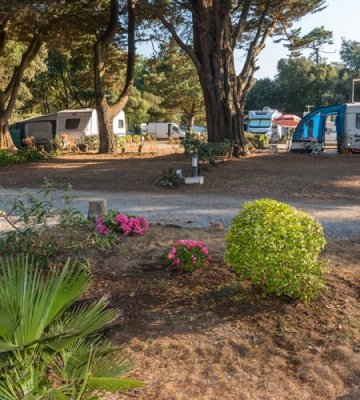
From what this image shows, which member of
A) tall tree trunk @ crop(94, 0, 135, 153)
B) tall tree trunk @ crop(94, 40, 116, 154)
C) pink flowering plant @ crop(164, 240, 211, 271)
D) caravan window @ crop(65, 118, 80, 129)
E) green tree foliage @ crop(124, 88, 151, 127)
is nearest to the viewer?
pink flowering plant @ crop(164, 240, 211, 271)

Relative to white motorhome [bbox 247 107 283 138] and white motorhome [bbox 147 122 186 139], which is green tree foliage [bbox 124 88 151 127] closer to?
white motorhome [bbox 147 122 186 139]

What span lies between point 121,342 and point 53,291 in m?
0.76

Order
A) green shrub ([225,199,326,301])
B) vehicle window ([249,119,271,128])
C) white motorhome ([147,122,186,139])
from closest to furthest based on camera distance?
green shrub ([225,199,326,301]) → vehicle window ([249,119,271,128]) → white motorhome ([147,122,186,139])

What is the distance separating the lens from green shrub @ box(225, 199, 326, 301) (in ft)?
11.3

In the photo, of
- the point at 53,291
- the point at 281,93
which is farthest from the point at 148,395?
the point at 281,93

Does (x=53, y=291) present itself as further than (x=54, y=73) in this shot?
No

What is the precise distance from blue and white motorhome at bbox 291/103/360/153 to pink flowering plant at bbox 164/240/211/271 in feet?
52.2

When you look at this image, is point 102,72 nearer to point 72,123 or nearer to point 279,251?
point 72,123

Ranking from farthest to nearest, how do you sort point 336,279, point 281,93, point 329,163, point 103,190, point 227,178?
point 281,93 < point 329,163 < point 227,178 < point 103,190 < point 336,279

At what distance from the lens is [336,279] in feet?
13.5

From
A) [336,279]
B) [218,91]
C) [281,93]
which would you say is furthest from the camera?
[281,93]

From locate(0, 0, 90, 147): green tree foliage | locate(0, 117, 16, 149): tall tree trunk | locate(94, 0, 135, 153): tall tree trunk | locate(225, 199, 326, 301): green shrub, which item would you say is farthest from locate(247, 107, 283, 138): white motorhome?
locate(225, 199, 326, 301): green shrub

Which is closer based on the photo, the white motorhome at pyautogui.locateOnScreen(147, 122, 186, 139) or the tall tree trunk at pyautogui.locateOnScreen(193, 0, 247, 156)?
the tall tree trunk at pyautogui.locateOnScreen(193, 0, 247, 156)

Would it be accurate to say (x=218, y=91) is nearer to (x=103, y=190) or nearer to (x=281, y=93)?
(x=103, y=190)
